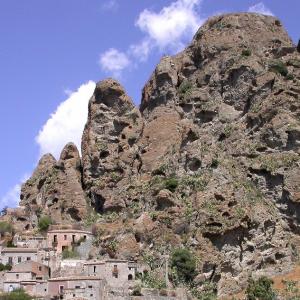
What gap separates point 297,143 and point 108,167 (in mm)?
25015

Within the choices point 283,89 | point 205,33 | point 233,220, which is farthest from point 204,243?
point 205,33

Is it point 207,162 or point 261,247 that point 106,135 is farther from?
point 261,247

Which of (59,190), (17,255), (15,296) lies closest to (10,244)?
(17,255)

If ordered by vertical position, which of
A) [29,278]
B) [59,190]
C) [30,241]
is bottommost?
[29,278]

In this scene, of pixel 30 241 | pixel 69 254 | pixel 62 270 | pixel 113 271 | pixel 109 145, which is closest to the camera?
pixel 113 271

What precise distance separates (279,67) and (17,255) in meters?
46.2

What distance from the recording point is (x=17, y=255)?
323ft

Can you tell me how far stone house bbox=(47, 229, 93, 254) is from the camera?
3986 inches

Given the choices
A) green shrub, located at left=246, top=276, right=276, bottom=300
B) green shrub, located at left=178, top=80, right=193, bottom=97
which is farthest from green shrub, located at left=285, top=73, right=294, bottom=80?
green shrub, located at left=246, top=276, right=276, bottom=300

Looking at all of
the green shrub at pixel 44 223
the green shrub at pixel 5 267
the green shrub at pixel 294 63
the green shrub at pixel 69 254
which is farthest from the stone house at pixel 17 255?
the green shrub at pixel 294 63

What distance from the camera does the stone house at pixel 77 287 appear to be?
87562mm

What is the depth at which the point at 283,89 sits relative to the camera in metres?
113

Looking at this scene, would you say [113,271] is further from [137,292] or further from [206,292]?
[206,292]

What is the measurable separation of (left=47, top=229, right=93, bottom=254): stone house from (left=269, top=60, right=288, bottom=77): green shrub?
36.5 meters
